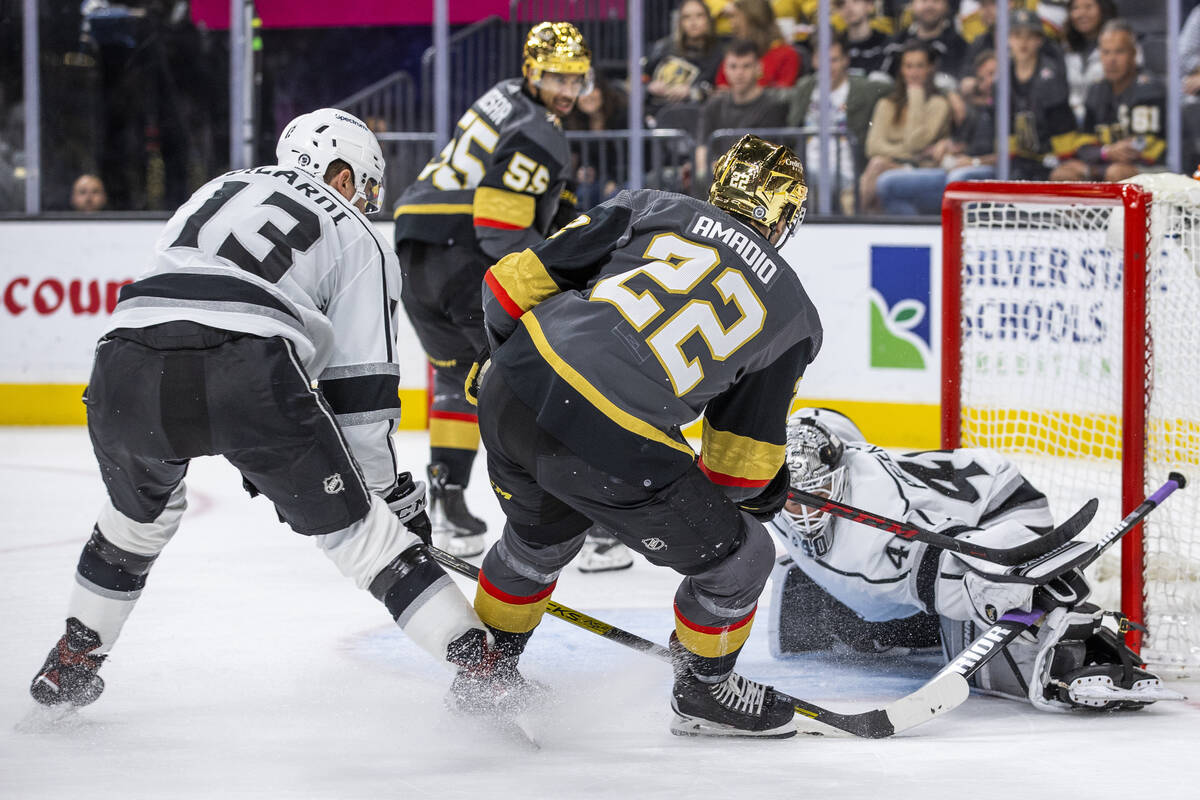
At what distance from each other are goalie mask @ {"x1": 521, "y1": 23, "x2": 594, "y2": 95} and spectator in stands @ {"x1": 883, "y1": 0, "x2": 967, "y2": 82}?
91.7 inches

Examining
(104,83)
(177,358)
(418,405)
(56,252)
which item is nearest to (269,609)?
(177,358)

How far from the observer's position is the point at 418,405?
593cm

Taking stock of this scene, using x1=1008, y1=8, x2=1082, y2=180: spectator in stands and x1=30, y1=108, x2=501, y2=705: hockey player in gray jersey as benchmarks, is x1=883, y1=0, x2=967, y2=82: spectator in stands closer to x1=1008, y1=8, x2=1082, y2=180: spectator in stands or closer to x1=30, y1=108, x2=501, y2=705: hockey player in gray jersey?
x1=1008, y1=8, x2=1082, y2=180: spectator in stands

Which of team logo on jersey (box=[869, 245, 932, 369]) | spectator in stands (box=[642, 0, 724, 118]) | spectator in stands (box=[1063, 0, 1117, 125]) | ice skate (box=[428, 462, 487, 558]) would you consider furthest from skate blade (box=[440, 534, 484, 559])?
spectator in stands (box=[1063, 0, 1117, 125])

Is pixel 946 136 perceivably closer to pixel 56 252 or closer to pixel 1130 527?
pixel 1130 527

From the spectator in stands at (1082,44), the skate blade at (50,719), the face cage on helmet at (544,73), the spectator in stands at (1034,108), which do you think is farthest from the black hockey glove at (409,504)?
the spectator in stands at (1082,44)

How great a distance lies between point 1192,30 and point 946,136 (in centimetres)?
94

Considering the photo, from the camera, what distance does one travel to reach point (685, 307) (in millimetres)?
2092

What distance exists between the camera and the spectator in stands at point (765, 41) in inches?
227

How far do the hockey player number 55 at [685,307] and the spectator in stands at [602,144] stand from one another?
3844mm

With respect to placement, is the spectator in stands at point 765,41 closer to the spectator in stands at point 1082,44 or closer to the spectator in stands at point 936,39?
the spectator in stands at point 936,39

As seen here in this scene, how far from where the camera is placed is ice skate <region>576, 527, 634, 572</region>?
3.70 m

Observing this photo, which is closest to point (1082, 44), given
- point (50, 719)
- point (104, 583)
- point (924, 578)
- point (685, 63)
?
point (685, 63)

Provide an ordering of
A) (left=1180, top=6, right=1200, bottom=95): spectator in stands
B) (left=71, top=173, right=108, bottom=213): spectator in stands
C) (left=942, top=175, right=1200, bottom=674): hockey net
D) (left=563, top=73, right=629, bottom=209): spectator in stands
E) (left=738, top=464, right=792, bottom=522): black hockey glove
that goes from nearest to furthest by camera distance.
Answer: (left=738, top=464, right=792, bottom=522): black hockey glove
(left=942, top=175, right=1200, bottom=674): hockey net
(left=1180, top=6, right=1200, bottom=95): spectator in stands
(left=563, top=73, right=629, bottom=209): spectator in stands
(left=71, top=173, right=108, bottom=213): spectator in stands
